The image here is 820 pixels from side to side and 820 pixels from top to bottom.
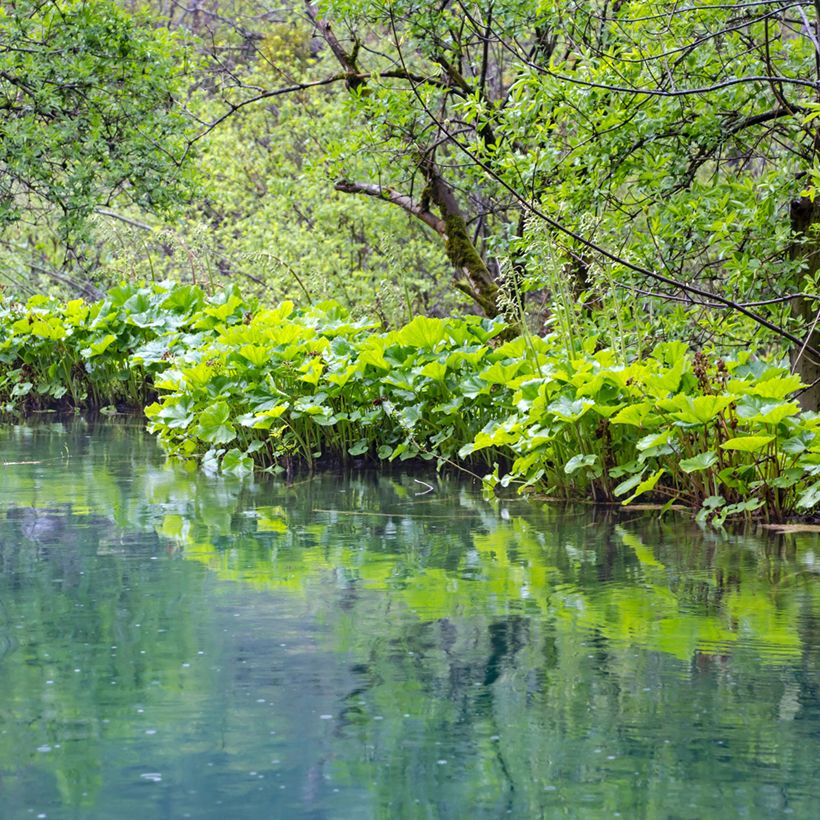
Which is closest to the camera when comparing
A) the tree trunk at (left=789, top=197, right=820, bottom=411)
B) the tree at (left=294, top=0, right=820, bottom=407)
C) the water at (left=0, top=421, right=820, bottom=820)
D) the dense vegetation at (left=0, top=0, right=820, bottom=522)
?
the water at (left=0, top=421, right=820, bottom=820)

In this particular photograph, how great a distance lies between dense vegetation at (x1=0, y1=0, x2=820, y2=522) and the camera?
5629 mm

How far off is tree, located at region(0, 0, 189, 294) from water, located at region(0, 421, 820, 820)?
21.3 ft

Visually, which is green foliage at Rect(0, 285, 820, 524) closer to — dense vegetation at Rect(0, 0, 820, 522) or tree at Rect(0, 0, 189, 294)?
dense vegetation at Rect(0, 0, 820, 522)

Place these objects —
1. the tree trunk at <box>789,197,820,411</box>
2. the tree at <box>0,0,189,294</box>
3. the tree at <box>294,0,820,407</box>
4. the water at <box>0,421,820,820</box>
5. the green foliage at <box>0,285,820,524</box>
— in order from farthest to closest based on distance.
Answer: the tree at <box>0,0,189,294</box>
the tree trunk at <box>789,197,820,411</box>
the tree at <box>294,0,820,407</box>
the green foliage at <box>0,285,820,524</box>
the water at <box>0,421,820,820</box>

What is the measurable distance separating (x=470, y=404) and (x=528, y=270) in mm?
1252

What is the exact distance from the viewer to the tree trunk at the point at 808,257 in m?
6.65

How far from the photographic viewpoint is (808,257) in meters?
6.88

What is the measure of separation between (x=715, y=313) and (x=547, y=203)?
3.67 ft

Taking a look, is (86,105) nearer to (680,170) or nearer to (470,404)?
(470,404)

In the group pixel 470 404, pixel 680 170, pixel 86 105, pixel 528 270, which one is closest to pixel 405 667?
pixel 470 404

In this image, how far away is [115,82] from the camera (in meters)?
11.8

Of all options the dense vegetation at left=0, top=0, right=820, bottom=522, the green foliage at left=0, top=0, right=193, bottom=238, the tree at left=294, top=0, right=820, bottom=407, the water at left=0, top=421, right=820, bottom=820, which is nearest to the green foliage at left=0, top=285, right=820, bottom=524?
the dense vegetation at left=0, top=0, right=820, bottom=522

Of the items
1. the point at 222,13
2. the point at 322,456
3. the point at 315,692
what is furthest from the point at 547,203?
the point at 222,13

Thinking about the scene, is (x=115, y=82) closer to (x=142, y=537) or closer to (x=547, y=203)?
(x=547, y=203)
